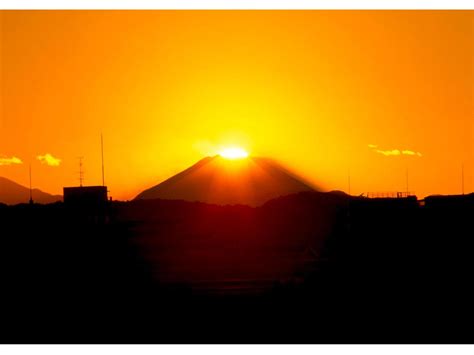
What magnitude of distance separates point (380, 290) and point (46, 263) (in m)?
24.7

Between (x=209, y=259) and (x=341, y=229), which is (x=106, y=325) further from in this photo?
(x=341, y=229)

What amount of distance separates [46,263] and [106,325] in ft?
88.5

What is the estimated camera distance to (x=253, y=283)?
141 ft

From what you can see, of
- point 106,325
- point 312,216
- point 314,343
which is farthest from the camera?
point 312,216

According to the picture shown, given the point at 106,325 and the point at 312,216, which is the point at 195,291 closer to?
the point at 106,325

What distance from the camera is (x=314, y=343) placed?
2406cm

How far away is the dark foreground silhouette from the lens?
1041 inches

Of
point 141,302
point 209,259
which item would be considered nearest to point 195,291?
point 141,302

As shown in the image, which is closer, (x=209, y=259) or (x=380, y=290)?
(x=380, y=290)

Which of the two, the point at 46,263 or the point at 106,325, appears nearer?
the point at 106,325

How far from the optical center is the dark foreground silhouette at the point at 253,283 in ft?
86.8

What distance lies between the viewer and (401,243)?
58.3 metres

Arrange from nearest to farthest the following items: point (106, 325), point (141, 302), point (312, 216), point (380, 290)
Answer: point (106, 325), point (141, 302), point (380, 290), point (312, 216)

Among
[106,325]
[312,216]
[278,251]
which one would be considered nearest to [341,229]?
[278,251]
